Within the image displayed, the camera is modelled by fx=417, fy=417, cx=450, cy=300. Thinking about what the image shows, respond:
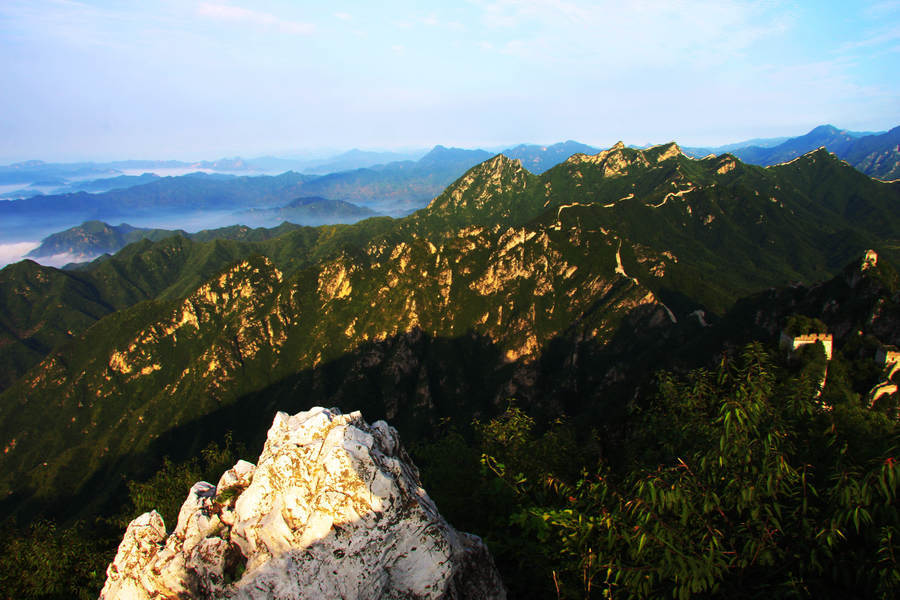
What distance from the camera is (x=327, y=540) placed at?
11664 mm

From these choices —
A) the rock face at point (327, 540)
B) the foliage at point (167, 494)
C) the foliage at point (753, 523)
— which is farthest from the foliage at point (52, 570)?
the foliage at point (753, 523)

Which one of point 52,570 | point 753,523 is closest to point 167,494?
point 52,570

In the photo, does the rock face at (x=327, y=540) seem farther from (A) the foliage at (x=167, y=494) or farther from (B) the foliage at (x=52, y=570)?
(A) the foliage at (x=167, y=494)

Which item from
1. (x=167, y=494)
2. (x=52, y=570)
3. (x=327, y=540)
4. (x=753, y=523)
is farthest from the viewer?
(x=167, y=494)

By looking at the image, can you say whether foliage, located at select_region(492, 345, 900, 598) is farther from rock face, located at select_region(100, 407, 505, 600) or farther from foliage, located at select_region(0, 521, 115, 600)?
foliage, located at select_region(0, 521, 115, 600)

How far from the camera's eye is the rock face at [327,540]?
11156mm

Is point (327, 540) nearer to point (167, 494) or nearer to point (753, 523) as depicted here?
point (753, 523)

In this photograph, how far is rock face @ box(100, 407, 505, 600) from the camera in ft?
36.6

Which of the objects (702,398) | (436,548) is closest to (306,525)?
(436,548)

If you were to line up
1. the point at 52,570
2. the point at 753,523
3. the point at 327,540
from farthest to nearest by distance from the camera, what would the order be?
the point at 52,570, the point at 327,540, the point at 753,523

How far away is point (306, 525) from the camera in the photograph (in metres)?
12.0

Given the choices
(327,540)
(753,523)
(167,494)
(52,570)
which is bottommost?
(167,494)

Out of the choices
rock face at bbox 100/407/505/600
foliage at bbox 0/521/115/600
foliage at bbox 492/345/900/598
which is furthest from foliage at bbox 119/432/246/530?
foliage at bbox 492/345/900/598

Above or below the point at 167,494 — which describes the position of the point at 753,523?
above
